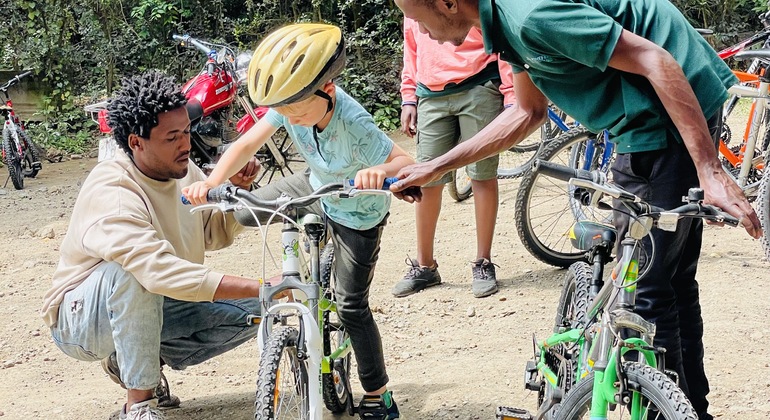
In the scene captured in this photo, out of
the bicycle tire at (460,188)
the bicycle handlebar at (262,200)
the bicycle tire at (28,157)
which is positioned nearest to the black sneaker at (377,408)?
the bicycle handlebar at (262,200)

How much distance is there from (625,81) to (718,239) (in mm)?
3519

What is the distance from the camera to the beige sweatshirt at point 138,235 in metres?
3.33

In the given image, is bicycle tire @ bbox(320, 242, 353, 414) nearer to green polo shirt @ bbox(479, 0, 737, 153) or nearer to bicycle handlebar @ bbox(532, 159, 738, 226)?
green polo shirt @ bbox(479, 0, 737, 153)

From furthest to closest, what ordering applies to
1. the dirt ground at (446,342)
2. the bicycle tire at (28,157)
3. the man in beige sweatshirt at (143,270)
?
the bicycle tire at (28,157) < the dirt ground at (446,342) < the man in beige sweatshirt at (143,270)

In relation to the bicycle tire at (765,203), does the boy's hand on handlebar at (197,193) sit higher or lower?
higher

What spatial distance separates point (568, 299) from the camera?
348 centimetres

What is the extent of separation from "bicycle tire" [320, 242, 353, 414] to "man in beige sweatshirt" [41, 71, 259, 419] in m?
0.33

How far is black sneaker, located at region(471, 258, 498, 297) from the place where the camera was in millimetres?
5316

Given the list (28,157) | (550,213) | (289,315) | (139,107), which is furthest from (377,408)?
(28,157)

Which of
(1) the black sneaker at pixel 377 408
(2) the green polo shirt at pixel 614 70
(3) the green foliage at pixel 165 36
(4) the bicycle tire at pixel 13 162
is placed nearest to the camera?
(2) the green polo shirt at pixel 614 70

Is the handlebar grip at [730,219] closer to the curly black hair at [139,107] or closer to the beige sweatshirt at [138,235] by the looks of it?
the beige sweatshirt at [138,235]

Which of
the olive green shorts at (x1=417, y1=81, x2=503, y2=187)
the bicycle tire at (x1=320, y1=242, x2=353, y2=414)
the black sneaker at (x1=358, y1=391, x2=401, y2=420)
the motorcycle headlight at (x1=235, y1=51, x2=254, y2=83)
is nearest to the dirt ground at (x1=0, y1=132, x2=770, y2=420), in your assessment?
the black sneaker at (x1=358, y1=391, x2=401, y2=420)

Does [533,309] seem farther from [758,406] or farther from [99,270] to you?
[99,270]

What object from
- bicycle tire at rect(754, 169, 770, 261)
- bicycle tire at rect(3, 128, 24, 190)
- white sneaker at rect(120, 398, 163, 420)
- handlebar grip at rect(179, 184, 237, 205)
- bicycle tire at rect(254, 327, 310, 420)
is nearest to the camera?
bicycle tire at rect(254, 327, 310, 420)
